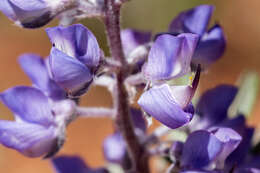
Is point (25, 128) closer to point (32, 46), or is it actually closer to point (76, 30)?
point (76, 30)

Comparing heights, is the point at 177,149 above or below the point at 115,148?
above

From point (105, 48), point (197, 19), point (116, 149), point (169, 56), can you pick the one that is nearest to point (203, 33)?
point (197, 19)

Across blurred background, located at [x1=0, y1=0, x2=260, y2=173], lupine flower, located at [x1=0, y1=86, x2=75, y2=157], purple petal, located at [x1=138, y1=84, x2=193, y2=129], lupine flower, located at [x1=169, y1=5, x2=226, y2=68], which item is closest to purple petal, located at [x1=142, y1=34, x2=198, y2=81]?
purple petal, located at [x1=138, y1=84, x2=193, y2=129]

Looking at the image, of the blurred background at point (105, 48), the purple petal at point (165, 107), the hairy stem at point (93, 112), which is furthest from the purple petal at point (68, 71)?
the blurred background at point (105, 48)

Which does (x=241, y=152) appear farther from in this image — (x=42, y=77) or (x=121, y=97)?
(x=42, y=77)

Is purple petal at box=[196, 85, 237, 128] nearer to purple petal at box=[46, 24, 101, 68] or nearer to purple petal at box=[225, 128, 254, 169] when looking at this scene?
purple petal at box=[225, 128, 254, 169]
